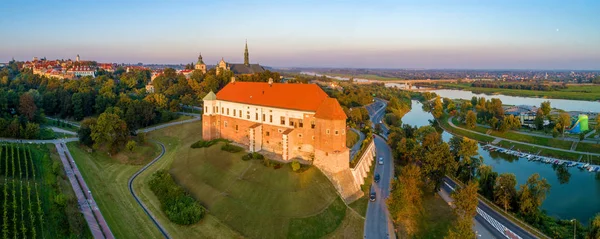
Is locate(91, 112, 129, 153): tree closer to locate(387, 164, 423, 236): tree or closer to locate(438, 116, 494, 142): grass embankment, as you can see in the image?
locate(387, 164, 423, 236): tree

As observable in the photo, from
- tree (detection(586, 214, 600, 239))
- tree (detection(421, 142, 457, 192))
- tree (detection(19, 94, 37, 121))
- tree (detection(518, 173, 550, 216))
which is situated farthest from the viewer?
tree (detection(19, 94, 37, 121))

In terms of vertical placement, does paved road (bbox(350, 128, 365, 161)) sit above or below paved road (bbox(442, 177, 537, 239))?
above

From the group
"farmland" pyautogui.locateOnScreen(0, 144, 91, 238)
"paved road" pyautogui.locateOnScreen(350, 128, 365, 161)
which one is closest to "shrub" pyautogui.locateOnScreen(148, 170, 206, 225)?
"farmland" pyautogui.locateOnScreen(0, 144, 91, 238)

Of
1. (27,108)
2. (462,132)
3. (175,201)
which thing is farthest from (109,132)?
(462,132)

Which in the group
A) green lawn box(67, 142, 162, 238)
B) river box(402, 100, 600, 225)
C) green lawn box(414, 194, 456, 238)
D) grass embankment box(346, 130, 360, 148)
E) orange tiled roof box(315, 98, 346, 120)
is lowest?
river box(402, 100, 600, 225)

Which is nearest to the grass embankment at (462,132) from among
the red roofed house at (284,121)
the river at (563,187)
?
the river at (563,187)

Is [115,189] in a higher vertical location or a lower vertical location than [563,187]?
higher

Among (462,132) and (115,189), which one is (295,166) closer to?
(115,189)
